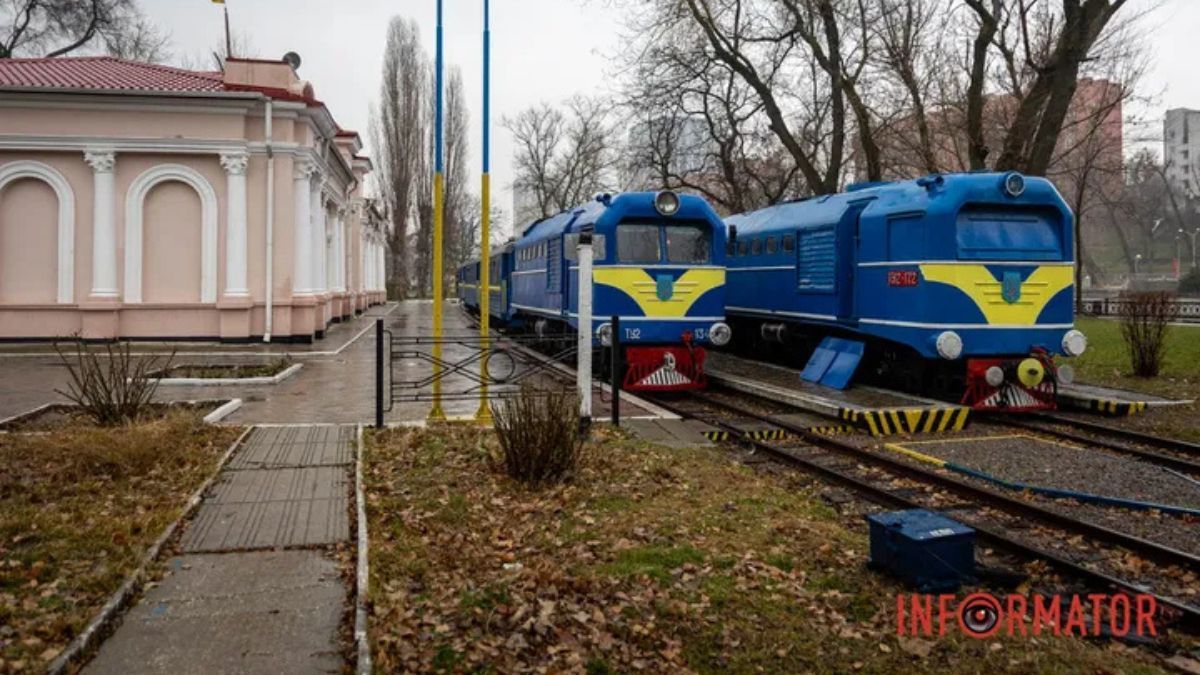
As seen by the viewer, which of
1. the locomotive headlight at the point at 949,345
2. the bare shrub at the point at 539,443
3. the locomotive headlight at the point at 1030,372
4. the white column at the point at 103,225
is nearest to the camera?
the bare shrub at the point at 539,443

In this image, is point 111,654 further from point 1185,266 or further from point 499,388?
point 1185,266

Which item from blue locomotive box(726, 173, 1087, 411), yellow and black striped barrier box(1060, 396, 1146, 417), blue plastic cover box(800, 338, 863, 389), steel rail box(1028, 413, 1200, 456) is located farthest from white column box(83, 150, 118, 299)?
yellow and black striped barrier box(1060, 396, 1146, 417)

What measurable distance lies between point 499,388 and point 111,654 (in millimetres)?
7559

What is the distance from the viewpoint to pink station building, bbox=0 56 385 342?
20.7m

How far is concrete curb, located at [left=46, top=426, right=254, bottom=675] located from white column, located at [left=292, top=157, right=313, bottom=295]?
16.5m

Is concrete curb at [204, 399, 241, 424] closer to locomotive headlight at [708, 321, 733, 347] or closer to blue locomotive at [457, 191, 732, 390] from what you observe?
blue locomotive at [457, 191, 732, 390]

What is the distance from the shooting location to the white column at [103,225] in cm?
2072

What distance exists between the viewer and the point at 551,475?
780 cm

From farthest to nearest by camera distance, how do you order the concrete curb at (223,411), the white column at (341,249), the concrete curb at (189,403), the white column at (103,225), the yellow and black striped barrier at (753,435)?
1. the white column at (341,249)
2. the white column at (103,225)
3. the concrete curb at (223,411)
4. the yellow and black striped barrier at (753,435)
5. the concrete curb at (189,403)

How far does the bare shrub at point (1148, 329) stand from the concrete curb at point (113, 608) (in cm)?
1562

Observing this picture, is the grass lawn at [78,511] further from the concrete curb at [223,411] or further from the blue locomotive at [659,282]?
the blue locomotive at [659,282]

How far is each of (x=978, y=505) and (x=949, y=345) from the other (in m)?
4.38

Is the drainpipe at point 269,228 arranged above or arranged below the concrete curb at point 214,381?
above

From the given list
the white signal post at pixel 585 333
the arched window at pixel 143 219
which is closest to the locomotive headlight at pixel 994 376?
the white signal post at pixel 585 333
